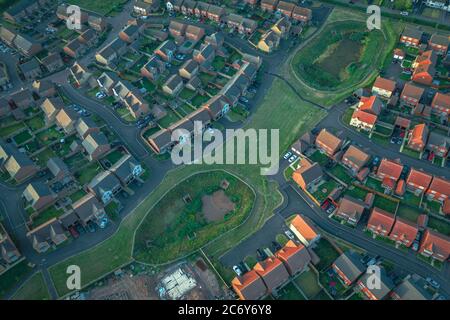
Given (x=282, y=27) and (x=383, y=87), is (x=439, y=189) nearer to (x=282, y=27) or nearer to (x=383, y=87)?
(x=383, y=87)

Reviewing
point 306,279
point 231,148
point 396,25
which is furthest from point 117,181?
point 396,25

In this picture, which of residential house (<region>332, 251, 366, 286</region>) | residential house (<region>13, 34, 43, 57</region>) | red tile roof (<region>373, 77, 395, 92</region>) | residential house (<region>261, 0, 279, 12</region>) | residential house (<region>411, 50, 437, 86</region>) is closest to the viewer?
residential house (<region>332, 251, 366, 286</region>)

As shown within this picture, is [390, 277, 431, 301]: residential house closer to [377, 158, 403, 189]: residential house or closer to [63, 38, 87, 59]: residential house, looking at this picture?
[377, 158, 403, 189]: residential house

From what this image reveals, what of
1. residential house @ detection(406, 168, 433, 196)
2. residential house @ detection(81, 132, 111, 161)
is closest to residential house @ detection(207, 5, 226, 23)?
residential house @ detection(81, 132, 111, 161)

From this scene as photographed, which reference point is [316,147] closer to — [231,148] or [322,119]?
[322,119]

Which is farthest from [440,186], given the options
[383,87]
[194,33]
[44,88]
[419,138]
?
[44,88]

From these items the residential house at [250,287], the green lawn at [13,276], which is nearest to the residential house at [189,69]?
the residential house at [250,287]
